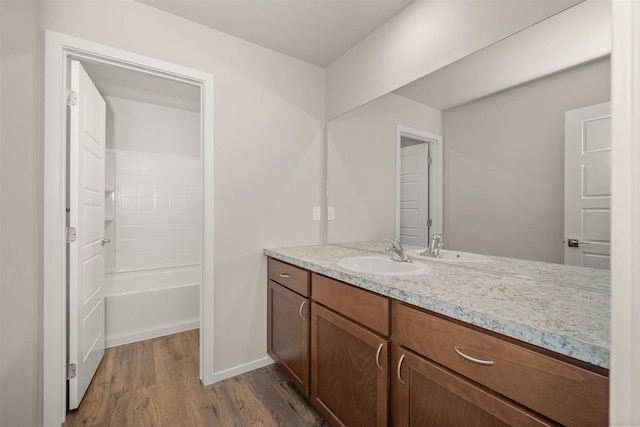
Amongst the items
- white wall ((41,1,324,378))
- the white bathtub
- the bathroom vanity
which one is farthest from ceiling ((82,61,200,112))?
the bathroom vanity

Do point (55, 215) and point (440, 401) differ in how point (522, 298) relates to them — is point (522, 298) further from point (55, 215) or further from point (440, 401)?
point (55, 215)

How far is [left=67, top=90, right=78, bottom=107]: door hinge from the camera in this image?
1.57m

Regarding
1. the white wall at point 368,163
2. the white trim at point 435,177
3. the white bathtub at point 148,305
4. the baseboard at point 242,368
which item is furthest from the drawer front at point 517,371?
the white bathtub at point 148,305

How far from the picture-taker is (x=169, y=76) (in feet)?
5.92

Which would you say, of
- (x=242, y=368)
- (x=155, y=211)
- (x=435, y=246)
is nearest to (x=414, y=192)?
(x=435, y=246)

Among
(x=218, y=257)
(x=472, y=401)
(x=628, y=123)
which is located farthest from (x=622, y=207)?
(x=218, y=257)

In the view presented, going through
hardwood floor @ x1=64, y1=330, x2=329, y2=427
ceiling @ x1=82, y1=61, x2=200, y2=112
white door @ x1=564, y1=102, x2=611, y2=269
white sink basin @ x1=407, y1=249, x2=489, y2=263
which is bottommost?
hardwood floor @ x1=64, y1=330, x2=329, y2=427

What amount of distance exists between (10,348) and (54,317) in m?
Result: 0.23

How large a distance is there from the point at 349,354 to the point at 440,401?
0.47 m

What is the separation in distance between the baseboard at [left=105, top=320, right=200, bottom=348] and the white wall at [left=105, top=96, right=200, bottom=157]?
6.17 ft

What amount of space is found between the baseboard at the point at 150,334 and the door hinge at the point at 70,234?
1.37m

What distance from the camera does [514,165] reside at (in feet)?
3.85

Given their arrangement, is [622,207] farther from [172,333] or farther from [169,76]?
[172,333]

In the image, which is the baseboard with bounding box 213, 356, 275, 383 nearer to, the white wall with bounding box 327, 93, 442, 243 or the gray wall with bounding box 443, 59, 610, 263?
the white wall with bounding box 327, 93, 442, 243
